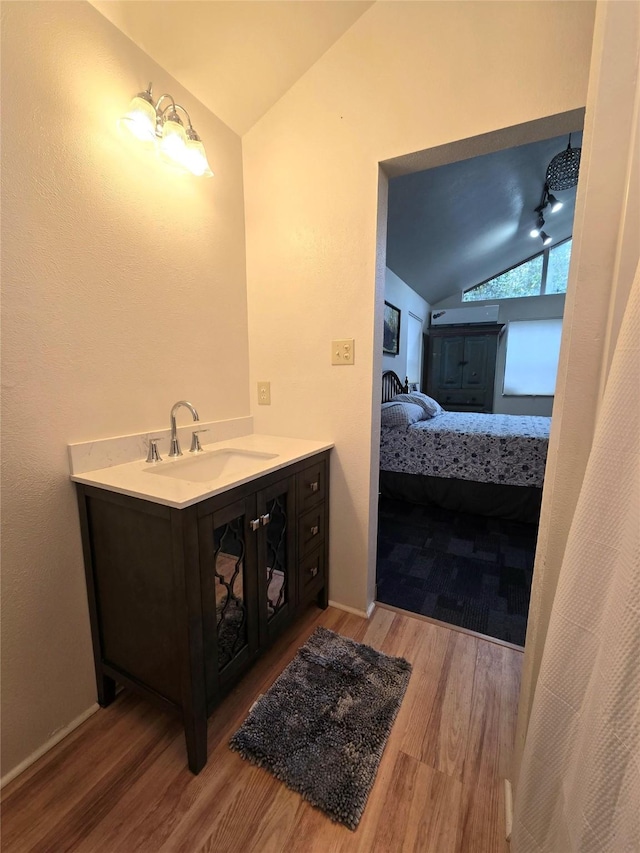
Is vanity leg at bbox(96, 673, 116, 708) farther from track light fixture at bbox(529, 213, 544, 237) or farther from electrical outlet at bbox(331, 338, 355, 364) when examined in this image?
track light fixture at bbox(529, 213, 544, 237)

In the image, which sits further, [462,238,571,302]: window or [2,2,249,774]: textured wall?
[462,238,571,302]: window

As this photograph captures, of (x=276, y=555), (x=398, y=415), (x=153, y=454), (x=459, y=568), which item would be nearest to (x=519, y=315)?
(x=398, y=415)

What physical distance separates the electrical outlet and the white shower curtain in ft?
3.48

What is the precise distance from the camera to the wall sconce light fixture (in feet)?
3.64

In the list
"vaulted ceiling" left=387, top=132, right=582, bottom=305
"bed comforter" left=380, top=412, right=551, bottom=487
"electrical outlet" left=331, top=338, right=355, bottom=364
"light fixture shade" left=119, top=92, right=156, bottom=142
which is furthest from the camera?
"vaulted ceiling" left=387, top=132, right=582, bottom=305

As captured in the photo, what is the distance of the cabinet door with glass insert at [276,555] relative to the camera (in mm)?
1216

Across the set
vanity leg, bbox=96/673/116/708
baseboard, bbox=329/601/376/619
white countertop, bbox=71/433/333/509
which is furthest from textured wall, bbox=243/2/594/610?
vanity leg, bbox=96/673/116/708

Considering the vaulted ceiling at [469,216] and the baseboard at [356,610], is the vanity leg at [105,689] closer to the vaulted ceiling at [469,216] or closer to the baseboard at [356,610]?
the baseboard at [356,610]

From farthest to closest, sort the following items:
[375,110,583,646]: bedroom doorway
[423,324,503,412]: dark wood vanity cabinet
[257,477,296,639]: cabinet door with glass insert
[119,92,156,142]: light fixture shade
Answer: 1. [423,324,503,412]: dark wood vanity cabinet
2. [375,110,583,646]: bedroom doorway
3. [257,477,296,639]: cabinet door with glass insert
4. [119,92,156,142]: light fixture shade

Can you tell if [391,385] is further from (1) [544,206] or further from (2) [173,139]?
(2) [173,139]

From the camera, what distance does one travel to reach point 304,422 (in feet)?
5.57

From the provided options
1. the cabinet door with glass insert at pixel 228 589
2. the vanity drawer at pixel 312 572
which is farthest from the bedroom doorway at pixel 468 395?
the cabinet door with glass insert at pixel 228 589

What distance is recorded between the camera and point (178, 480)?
1.05m

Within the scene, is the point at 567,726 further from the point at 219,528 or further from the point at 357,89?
the point at 357,89
